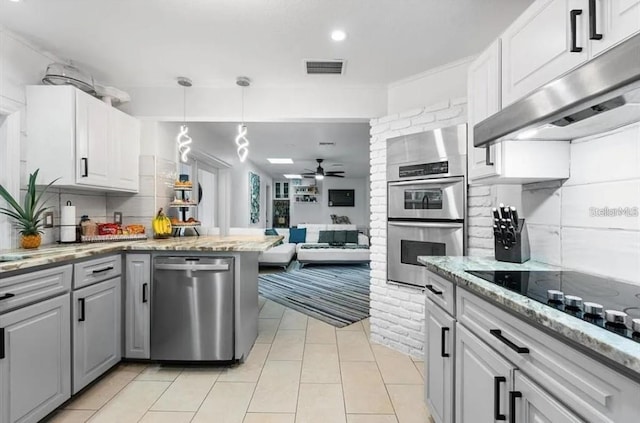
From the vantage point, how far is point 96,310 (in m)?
2.18

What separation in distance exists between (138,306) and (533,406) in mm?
2518

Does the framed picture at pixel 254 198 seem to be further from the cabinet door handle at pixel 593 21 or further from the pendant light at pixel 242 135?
the cabinet door handle at pixel 593 21

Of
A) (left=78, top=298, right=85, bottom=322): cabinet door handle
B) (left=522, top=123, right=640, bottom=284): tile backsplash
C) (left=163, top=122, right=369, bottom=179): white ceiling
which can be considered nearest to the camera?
(left=522, top=123, right=640, bottom=284): tile backsplash

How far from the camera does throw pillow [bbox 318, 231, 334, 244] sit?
24.7ft

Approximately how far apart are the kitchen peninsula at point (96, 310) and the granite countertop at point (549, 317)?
148 centimetres

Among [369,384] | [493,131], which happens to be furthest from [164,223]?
[493,131]

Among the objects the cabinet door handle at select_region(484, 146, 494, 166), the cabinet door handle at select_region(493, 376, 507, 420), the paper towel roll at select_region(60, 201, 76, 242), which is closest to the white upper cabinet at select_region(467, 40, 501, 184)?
the cabinet door handle at select_region(484, 146, 494, 166)

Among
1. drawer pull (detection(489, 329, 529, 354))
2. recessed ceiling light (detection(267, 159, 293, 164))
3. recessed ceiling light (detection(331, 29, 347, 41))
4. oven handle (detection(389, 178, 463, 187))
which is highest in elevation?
recessed ceiling light (detection(331, 29, 347, 41))

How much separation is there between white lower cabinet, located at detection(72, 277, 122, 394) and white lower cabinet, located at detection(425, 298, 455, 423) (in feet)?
6.99

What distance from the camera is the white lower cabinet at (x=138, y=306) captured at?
2451 mm

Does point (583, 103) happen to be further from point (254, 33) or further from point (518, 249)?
point (254, 33)

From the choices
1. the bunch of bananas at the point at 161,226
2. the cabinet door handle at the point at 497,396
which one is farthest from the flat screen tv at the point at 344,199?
the cabinet door handle at the point at 497,396

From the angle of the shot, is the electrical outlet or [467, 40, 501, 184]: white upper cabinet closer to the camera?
[467, 40, 501, 184]: white upper cabinet

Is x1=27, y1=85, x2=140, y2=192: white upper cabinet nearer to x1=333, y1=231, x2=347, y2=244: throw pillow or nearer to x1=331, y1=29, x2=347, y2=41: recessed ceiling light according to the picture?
x1=331, y1=29, x2=347, y2=41: recessed ceiling light
